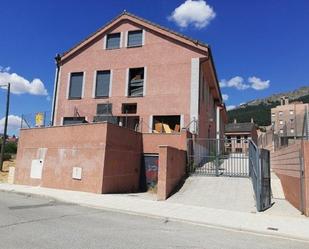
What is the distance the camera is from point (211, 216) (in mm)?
10719

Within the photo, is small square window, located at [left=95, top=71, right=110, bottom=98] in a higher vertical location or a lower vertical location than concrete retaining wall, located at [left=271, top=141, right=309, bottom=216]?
higher

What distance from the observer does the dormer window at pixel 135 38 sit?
2477 cm

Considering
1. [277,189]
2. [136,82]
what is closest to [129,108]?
[136,82]

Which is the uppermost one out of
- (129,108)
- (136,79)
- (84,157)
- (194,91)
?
(136,79)

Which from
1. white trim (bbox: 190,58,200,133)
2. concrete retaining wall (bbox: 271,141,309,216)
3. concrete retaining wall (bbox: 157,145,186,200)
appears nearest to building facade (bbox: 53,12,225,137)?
white trim (bbox: 190,58,200,133)

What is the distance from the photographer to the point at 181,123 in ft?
72.5

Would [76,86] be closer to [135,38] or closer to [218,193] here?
[135,38]

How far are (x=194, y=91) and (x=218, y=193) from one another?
8.92 meters

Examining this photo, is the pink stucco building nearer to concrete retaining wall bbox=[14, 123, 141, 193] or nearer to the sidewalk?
concrete retaining wall bbox=[14, 123, 141, 193]

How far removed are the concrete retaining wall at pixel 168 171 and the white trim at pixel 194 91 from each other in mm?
5054

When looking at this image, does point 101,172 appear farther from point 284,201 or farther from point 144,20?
point 144,20

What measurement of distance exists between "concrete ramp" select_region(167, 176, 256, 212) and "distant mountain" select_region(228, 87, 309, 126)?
3649 inches

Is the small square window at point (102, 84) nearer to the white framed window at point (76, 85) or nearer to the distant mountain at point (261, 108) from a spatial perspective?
the white framed window at point (76, 85)

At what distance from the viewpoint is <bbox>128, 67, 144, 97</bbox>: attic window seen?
24.0m
